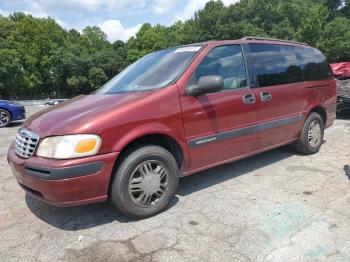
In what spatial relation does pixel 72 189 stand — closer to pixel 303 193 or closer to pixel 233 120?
pixel 233 120

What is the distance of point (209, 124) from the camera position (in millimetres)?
4039

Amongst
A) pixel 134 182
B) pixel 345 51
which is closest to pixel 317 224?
pixel 134 182

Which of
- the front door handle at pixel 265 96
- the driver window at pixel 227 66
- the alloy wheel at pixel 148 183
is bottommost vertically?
the alloy wheel at pixel 148 183

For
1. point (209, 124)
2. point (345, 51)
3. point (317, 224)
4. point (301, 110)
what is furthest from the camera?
point (345, 51)

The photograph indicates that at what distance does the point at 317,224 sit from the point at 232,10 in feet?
165

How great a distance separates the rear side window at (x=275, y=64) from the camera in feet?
15.6

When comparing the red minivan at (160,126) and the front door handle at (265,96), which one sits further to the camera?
the front door handle at (265,96)

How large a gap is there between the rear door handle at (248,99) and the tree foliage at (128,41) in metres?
37.6

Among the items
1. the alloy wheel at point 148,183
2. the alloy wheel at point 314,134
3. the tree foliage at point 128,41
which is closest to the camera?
the alloy wheel at point 148,183

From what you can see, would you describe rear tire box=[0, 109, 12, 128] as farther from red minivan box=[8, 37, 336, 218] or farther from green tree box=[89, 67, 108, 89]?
green tree box=[89, 67, 108, 89]

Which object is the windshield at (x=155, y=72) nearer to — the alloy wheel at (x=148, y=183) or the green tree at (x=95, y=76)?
the alloy wheel at (x=148, y=183)

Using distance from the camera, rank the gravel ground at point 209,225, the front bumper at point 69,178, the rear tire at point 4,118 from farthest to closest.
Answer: the rear tire at point 4,118 < the front bumper at point 69,178 < the gravel ground at point 209,225

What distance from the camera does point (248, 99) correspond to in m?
4.45

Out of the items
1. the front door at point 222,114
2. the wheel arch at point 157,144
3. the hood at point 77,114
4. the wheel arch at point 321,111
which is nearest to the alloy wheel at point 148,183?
the wheel arch at point 157,144
